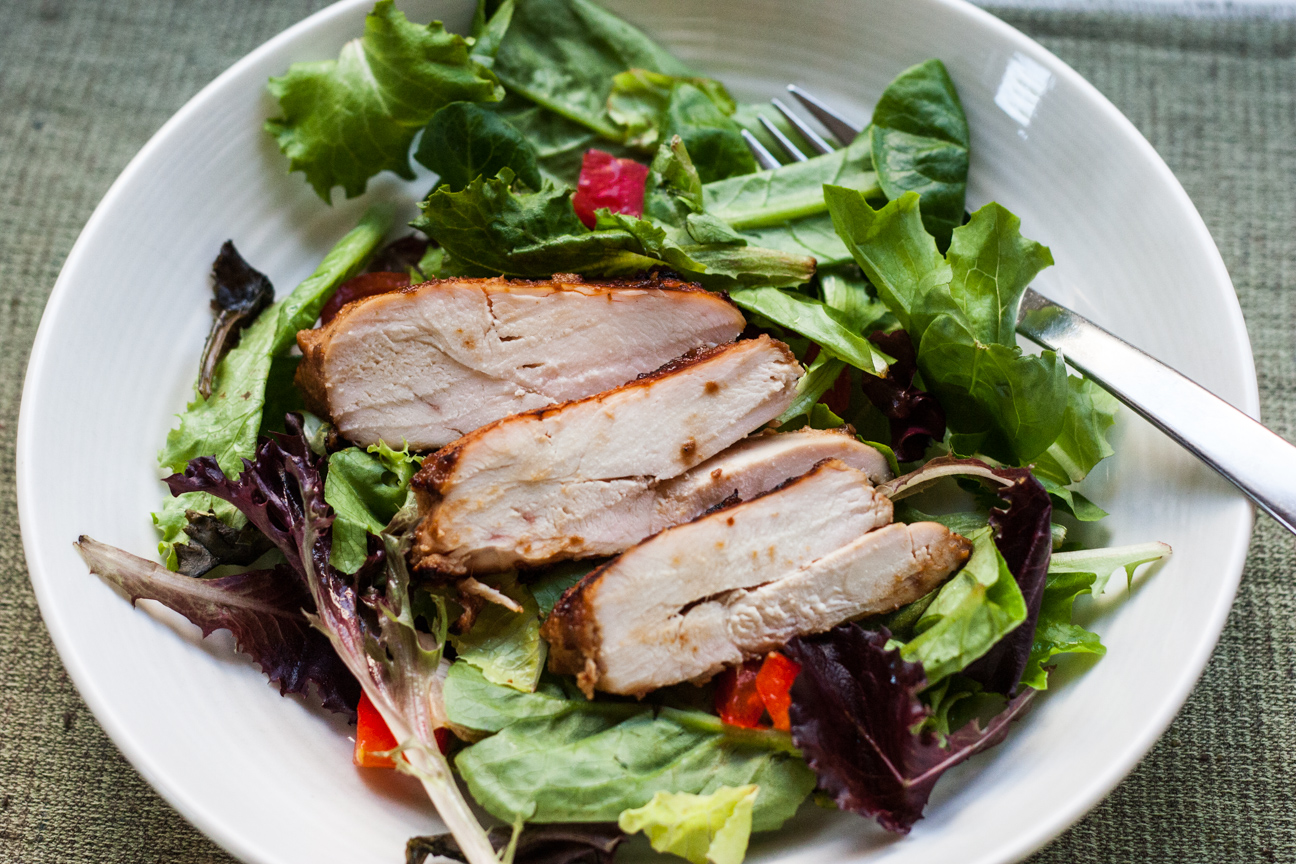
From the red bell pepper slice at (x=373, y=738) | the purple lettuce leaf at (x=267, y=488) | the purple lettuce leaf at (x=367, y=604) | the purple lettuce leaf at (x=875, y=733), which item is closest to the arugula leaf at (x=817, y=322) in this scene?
the purple lettuce leaf at (x=875, y=733)

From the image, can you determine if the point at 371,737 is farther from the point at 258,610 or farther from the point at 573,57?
the point at 573,57

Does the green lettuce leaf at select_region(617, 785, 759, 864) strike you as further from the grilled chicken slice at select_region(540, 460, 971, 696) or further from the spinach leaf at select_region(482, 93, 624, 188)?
the spinach leaf at select_region(482, 93, 624, 188)

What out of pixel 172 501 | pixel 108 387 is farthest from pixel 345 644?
pixel 108 387

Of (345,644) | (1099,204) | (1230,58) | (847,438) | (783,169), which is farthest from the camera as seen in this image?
(1230,58)

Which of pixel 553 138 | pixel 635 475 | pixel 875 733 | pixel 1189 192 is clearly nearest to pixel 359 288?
pixel 553 138

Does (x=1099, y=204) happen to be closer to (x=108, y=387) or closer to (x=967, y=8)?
(x=967, y=8)

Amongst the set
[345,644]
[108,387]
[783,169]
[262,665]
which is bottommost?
[262,665]

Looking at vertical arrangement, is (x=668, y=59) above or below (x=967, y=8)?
below
